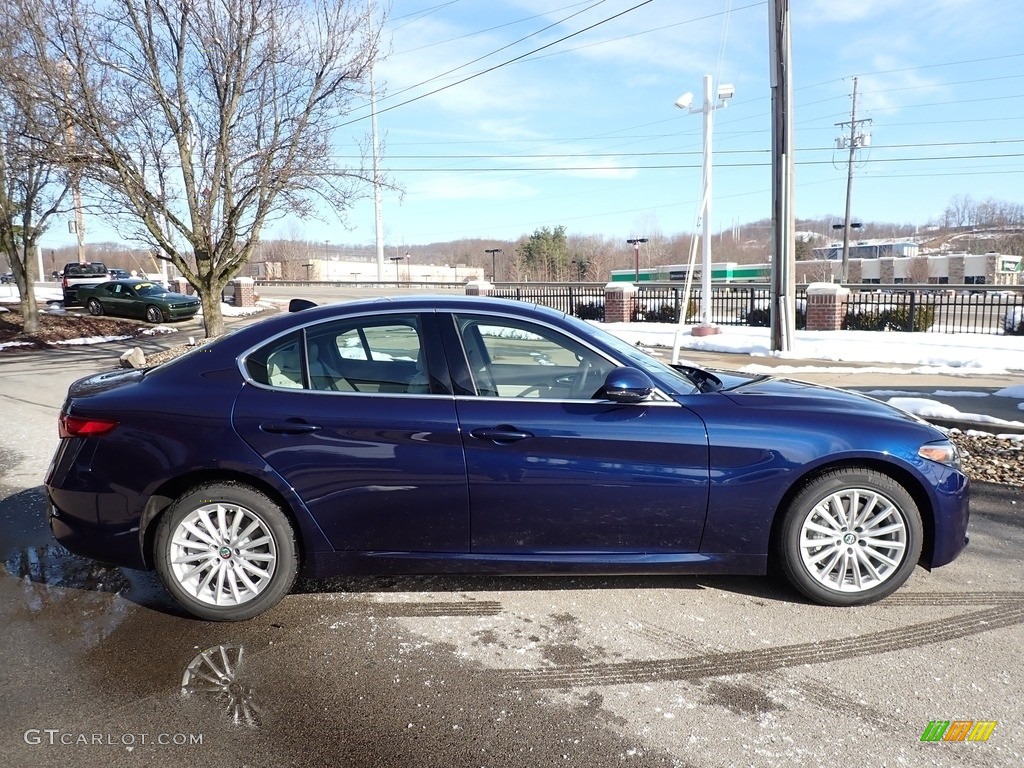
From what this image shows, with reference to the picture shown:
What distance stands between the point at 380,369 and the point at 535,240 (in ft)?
244

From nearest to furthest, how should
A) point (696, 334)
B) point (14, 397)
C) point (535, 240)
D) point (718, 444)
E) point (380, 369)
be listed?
point (718, 444) < point (380, 369) < point (14, 397) < point (696, 334) < point (535, 240)

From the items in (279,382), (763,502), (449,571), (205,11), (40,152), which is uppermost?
(205,11)

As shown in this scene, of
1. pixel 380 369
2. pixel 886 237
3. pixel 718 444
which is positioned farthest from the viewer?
pixel 886 237

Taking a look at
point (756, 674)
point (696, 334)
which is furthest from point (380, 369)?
point (696, 334)

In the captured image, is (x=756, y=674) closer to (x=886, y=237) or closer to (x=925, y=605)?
(x=925, y=605)

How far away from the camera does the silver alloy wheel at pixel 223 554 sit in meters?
3.49

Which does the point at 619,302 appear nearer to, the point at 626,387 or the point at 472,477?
the point at 626,387

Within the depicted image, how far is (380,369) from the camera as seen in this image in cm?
368

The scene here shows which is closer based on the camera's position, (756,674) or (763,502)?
(756,674)

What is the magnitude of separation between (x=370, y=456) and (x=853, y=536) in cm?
240

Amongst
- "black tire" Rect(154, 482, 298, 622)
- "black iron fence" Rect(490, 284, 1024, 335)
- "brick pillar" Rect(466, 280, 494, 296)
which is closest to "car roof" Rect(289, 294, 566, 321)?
"black tire" Rect(154, 482, 298, 622)

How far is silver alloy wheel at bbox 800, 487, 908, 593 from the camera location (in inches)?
139

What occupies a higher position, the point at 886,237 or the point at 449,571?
the point at 886,237

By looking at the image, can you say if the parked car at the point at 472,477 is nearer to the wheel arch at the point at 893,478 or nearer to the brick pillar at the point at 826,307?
the wheel arch at the point at 893,478
